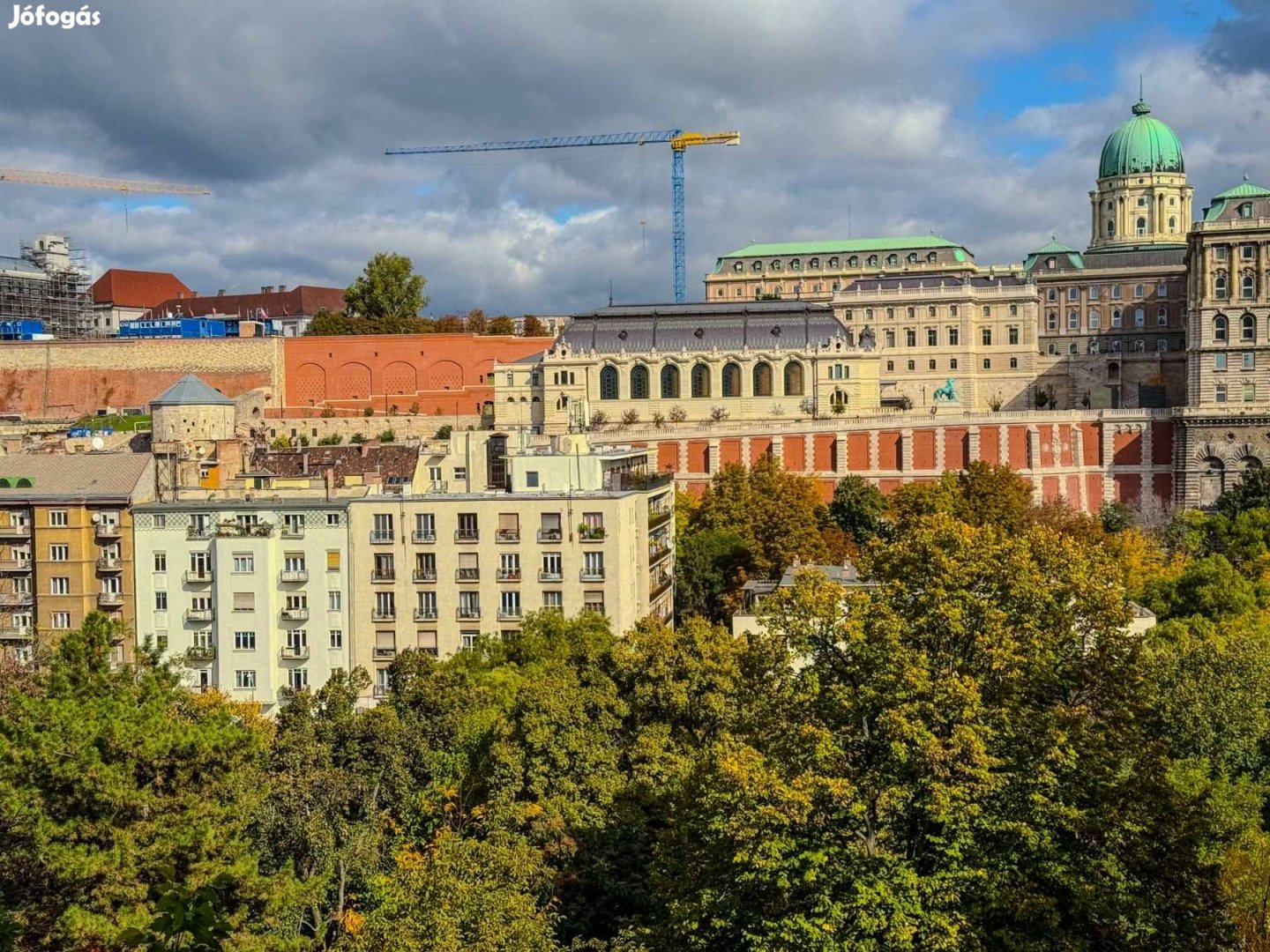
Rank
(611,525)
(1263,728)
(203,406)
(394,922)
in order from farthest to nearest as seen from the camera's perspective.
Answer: (203,406) < (611,525) < (1263,728) < (394,922)

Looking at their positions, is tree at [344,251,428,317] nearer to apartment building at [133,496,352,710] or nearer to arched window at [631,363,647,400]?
arched window at [631,363,647,400]

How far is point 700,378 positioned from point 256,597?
4638 cm

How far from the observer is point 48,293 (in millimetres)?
112062

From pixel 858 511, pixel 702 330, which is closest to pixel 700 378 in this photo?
pixel 702 330

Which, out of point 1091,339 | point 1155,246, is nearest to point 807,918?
point 1091,339

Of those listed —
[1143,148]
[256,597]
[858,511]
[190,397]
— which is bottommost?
[256,597]

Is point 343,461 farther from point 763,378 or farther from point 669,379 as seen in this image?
point 763,378

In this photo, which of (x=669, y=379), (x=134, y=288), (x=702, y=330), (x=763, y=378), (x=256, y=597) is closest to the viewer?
(x=256, y=597)

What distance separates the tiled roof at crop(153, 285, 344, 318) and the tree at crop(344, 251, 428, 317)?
19895mm

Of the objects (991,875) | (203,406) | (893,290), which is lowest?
(991,875)

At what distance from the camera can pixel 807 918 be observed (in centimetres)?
1997

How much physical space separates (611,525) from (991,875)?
25249 mm

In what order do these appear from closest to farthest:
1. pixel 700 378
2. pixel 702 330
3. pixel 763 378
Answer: pixel 763 378, pixel 700 378, pixel 702 330

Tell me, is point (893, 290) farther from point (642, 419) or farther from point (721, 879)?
point (721, 879)
